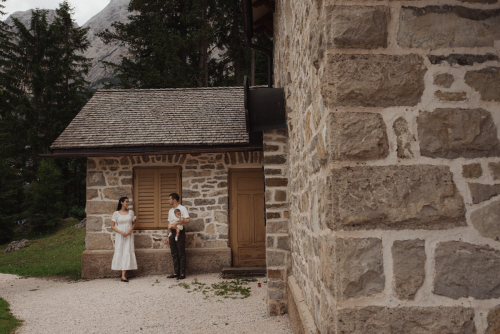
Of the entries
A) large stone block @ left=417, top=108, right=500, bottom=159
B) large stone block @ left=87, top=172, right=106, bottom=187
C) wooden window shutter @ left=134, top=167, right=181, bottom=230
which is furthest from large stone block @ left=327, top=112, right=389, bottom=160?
large stone block @ left=87, top=172, right=106, bottom=187

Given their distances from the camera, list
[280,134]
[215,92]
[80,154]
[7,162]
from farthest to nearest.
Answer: [7,162] < [215,92] < [80,154] < [280,134]

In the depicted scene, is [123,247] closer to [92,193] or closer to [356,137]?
[92,193]

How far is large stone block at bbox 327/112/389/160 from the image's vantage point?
5.24ft

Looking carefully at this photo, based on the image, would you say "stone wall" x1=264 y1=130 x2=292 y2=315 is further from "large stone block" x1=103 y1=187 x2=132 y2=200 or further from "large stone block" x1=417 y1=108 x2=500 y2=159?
"large stone block" x1=103 y1=187 x2=132 y2=200

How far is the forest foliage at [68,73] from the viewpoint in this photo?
17.3 meters

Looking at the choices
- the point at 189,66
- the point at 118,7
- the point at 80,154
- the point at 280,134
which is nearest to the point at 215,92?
the point at 80,154

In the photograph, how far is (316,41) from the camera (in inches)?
72.9

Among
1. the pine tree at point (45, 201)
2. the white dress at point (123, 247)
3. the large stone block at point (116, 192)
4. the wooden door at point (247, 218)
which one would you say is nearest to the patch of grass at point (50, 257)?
the pine tree at point (45, 201)

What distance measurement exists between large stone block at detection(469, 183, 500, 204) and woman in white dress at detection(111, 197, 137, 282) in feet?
22.9

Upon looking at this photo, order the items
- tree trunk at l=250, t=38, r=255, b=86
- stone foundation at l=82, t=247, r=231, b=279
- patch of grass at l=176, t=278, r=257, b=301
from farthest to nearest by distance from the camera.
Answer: tree trunk at l=250, t=38, r=255, b=86 → stone foundation at l=82, t=247, r=231, b=279 → patch of grass at l=176, t=278, r=257, b=301

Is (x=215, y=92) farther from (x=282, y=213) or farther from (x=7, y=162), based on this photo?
(x=7, y=162)

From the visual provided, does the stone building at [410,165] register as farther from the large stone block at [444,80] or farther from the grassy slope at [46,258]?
the grassy slope at [46,258]

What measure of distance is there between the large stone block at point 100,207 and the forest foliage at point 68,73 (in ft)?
34.3

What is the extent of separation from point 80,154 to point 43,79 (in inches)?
661
